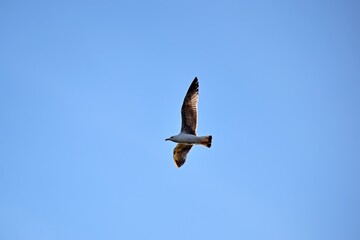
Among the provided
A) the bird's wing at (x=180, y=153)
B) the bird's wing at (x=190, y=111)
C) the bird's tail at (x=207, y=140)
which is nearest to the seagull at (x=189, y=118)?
the bird's wing at (x=190, y=111)

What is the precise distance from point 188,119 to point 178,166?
80.3 inches

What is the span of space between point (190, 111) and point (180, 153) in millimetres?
1940

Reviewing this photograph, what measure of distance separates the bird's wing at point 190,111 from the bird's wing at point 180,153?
973 millimetres

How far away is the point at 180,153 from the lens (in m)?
18.8

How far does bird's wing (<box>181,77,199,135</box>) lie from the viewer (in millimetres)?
17578

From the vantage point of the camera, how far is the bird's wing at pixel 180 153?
61.0ft

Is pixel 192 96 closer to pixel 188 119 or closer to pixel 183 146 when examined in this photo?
pixel 188 119

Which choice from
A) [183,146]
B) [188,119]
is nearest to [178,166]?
[183,146]

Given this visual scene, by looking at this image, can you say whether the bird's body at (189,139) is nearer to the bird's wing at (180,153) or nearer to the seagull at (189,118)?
the seagull at (189,118)

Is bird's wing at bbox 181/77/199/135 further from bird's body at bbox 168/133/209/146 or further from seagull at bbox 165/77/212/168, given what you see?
bird's body at bbox 168/133/209/146

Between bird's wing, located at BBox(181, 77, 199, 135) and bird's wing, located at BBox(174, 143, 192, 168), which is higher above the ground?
bird's wing, located at BBox(181, 77, 199, 135)

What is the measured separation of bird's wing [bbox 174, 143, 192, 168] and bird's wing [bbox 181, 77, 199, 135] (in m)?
0.97

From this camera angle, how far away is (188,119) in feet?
58.0

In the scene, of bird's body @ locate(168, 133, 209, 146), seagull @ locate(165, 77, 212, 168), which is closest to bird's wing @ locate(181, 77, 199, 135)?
seagull @ locate(165, 77, 212, 168)
